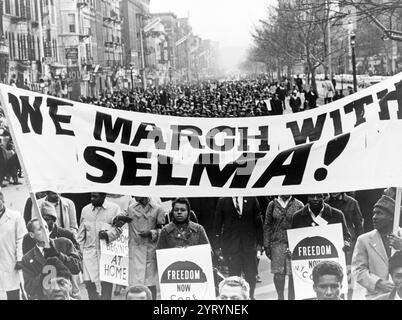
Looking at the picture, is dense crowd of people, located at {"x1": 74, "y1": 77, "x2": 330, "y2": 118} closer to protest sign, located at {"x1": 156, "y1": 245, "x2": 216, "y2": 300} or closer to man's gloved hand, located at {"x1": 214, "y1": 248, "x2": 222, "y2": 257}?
man's gloved hand, located at {"x1": 214, "y1": 248, "x2": 222, "y2": 257}

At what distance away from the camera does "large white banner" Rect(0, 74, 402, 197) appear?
489cm

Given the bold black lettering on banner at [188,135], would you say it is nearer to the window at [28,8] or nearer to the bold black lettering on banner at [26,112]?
the bold black lettering on banner at [26,112]

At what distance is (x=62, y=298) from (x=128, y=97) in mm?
16001

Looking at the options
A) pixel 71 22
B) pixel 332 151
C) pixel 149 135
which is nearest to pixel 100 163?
pixel 149 135

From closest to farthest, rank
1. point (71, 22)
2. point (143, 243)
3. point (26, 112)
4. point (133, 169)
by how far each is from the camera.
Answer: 1. point (26, 112)
2. point (133, 169)
3. point (143, 243)
4. point (71, 22)

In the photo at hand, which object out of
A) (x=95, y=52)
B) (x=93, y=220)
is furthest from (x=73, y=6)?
(x=93, y=220)

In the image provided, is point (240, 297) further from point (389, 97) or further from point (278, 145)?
point (389, 97)

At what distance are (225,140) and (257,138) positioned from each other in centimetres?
23

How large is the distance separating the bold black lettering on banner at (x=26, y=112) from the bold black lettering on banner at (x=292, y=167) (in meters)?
1.54

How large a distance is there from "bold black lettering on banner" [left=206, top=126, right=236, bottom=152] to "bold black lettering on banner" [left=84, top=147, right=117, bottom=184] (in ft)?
2.27

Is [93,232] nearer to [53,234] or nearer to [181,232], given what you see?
[53,234]

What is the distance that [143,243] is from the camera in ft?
18.2

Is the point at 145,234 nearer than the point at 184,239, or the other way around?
the point at 184,239

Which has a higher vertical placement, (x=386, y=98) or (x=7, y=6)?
(x=7, y=6)
